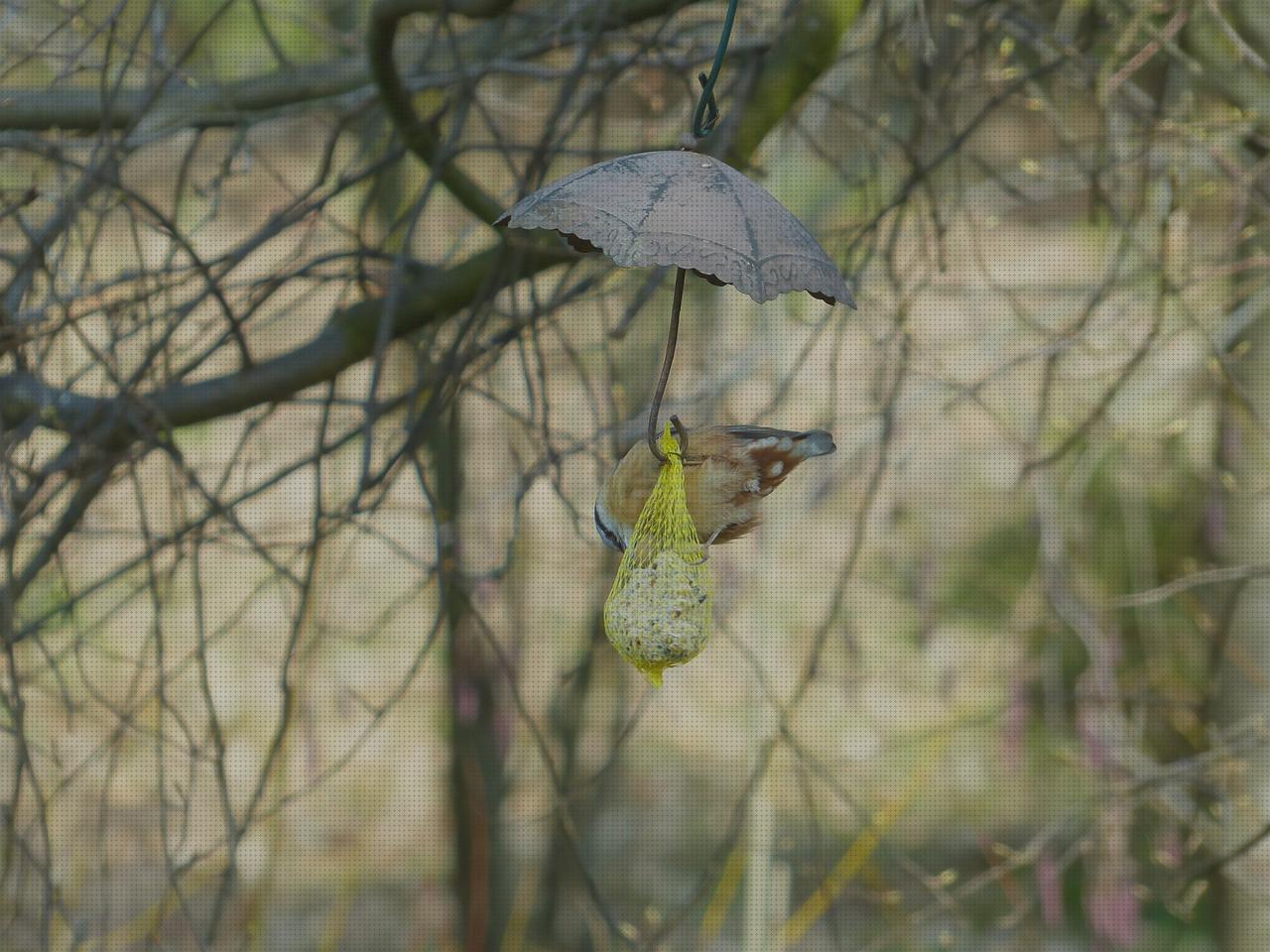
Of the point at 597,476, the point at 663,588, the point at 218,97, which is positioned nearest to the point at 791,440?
the point at 663,588

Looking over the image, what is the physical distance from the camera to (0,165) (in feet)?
8.93

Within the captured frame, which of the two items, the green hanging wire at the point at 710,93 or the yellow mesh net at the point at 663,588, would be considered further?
the yellow mesh net at the point at 663,588

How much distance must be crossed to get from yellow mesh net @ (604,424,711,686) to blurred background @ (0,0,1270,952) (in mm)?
526

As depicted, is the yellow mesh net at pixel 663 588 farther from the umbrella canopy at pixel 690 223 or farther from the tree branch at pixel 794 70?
the tree branch at pixel 794 70

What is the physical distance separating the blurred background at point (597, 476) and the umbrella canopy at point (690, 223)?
0.65m

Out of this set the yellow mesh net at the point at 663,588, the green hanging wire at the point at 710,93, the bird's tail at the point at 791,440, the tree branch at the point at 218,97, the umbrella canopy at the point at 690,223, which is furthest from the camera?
the tree branch at the point at 218,97

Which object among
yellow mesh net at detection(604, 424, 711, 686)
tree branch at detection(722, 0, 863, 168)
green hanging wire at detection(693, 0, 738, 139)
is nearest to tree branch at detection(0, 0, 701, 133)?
tree branch at detection(722, 0, 863, 168)

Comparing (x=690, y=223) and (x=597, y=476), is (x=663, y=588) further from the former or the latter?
(x=597, y=476)

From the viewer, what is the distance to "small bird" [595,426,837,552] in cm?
139

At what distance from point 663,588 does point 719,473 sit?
0.55ft

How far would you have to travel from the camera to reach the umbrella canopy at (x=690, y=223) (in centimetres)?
104

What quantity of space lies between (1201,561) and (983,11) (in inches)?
80.9

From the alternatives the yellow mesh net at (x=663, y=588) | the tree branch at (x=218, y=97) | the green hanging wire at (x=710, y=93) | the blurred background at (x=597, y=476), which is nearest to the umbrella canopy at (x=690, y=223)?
the green hanging wire at (x=710, y=93)

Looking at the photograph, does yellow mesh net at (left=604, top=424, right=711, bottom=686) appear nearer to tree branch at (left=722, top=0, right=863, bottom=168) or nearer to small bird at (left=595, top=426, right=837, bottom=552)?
small bird at (left=595, top=426, right=837, bottom=552)
